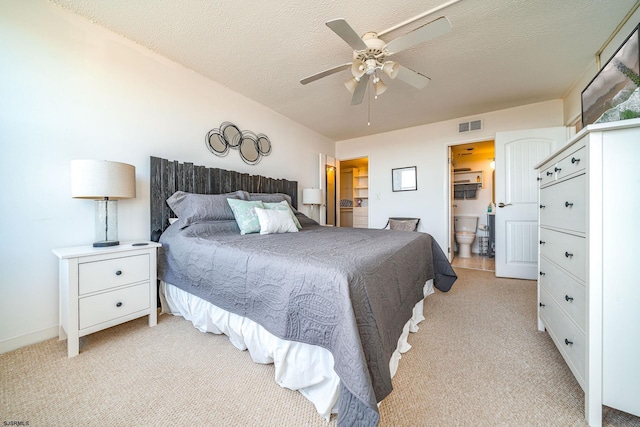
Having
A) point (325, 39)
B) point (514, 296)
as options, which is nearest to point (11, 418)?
point (325, 39)

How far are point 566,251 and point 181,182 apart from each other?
121 inches

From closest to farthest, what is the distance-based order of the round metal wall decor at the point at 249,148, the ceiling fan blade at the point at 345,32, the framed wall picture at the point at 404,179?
the ceiling fan blade at the point at 345,32
the round metal wall decor at the point at 249,148
the framed wall picture at the point at 404,179

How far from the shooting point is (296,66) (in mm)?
2402

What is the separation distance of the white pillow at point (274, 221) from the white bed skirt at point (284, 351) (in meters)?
0.83

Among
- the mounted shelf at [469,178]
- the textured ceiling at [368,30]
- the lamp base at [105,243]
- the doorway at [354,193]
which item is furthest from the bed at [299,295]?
the doorway at [354,193]

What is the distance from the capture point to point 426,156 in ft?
13.4

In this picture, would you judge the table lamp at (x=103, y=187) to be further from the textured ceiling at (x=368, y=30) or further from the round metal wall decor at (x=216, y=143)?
the textured ceiling at (x=368, y=30)

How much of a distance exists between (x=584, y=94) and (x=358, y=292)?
→ 296 cm

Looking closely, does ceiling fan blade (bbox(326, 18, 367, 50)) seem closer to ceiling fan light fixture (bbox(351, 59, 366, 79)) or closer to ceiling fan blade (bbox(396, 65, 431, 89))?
ceiling fan light fixture (bbox(351, 59, 366, 79))

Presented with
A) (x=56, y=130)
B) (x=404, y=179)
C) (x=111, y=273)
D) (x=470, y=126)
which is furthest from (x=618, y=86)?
(x=56, y=130)

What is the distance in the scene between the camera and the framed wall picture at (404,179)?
13.8 feet

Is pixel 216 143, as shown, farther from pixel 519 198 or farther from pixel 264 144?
pixel 519 198

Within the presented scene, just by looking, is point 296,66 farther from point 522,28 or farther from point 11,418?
point 11,418

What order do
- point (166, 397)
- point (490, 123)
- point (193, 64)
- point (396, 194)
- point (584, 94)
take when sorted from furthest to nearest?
1. point (396, 194)
2. point (490, 123)
3. point (193, 64)
4. point (584, 94)
5. point (166, 397)
